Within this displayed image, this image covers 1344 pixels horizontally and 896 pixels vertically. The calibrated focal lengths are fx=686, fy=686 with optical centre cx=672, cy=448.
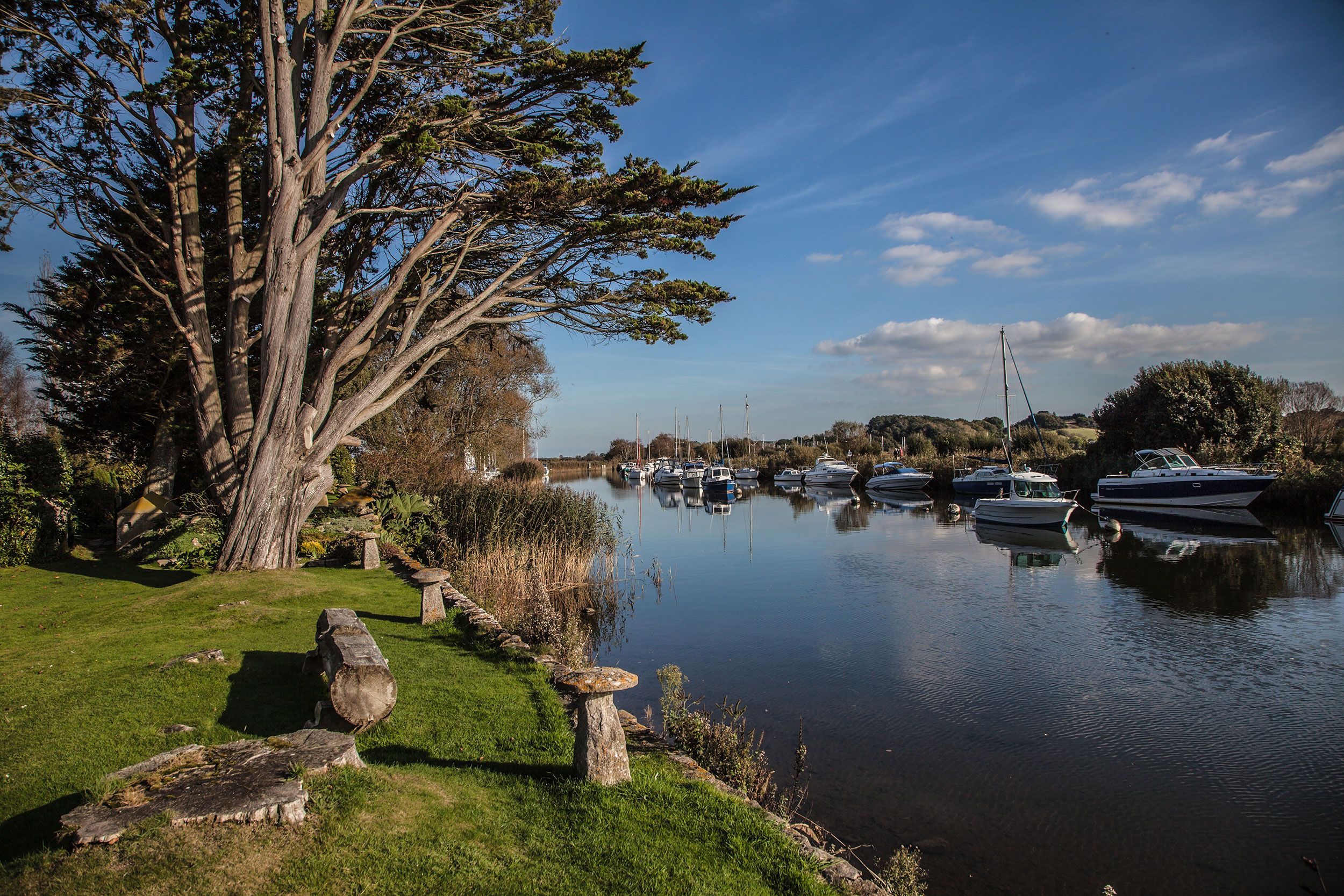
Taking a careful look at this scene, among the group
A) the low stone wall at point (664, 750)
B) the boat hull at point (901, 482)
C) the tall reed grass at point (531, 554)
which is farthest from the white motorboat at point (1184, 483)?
the low stone wall at point (664, 750)

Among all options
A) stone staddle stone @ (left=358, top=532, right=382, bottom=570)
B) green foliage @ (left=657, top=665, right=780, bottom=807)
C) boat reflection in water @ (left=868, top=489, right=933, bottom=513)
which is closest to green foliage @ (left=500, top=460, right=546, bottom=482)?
boat reflection in water @ (left=868, top=489, right=933, bottom=513)

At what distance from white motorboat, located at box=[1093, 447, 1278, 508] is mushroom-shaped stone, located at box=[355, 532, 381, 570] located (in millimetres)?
30737

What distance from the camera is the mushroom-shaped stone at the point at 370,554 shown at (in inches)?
523

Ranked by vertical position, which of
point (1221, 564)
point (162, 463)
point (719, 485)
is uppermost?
point (162, 463)

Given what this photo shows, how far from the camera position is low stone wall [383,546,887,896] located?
4.14 meters

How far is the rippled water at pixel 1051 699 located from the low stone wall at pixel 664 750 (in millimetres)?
1337

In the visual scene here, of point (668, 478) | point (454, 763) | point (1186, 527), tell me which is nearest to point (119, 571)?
point (454, 763)

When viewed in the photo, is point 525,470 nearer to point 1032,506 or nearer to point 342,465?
point 342,465

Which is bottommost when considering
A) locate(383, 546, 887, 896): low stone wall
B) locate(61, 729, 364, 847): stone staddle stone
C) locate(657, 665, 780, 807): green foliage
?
locate(657, 665, 780, 807): green foliage

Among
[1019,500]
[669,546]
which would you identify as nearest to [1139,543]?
[1019,500]

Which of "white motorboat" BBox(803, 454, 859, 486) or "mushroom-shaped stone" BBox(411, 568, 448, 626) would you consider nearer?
"mushroom-shaped stone" BBox(411, 568, 448, 626)

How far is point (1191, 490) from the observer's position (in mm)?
28312

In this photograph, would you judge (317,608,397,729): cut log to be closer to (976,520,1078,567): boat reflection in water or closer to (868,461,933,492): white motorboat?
(976,520,1078,567): boat reflection in water

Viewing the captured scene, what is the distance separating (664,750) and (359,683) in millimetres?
2499
